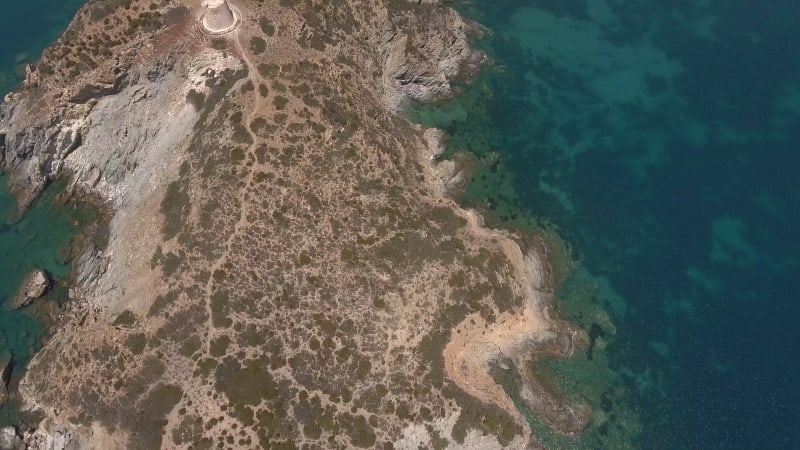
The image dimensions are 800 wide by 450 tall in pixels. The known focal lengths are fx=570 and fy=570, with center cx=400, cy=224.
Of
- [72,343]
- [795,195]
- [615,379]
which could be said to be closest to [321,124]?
[72,343]

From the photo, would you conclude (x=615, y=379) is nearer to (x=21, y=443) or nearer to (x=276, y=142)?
(x=276, y=142)

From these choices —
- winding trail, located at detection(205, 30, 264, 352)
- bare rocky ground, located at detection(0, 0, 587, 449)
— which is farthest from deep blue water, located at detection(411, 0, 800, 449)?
winding trail, located at detection(205, 30, 264, 352)

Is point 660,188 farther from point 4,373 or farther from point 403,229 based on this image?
point 4,373

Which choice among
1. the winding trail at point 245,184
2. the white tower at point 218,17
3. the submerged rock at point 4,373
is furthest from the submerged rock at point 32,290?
the white tower at point 218,17

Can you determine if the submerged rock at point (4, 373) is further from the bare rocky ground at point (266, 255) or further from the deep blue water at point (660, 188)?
the deep blue water at point (660, 188)

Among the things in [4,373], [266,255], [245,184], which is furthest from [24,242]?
[266,255]

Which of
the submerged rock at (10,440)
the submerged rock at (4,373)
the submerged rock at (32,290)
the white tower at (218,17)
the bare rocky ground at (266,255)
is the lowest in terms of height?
the submerged rock at (10,440)

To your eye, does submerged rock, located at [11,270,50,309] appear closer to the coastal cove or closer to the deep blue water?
the coastal cove
